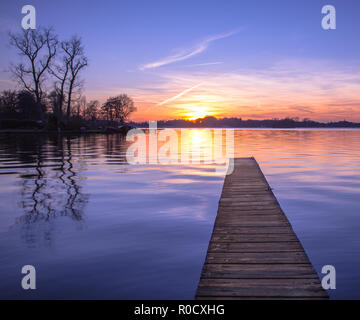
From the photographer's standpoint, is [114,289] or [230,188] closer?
[114,289]

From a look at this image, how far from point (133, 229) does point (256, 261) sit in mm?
3544

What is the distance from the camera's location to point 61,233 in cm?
746

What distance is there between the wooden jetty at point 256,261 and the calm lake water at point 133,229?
1.75 feet

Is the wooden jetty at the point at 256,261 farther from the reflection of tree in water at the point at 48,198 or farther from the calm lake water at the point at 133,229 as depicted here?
the reflection of tree in water at the point at 48,198

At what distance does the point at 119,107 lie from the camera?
111 metres

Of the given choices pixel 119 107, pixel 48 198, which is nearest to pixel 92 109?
pixel 119 107

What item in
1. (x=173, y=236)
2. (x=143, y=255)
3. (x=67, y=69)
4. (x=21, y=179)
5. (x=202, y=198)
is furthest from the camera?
(x=67, y=69)

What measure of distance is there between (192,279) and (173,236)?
2030mm

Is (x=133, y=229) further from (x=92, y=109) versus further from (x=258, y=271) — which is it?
(x=92, y=109)

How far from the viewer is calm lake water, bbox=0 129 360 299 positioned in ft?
17.1

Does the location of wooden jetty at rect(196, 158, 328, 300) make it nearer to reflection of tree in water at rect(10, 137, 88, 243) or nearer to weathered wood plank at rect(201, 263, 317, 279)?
weathered wood plank at rect(201, 263, 317, 279)

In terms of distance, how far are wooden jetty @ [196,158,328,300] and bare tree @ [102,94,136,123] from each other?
105759 millimetres
